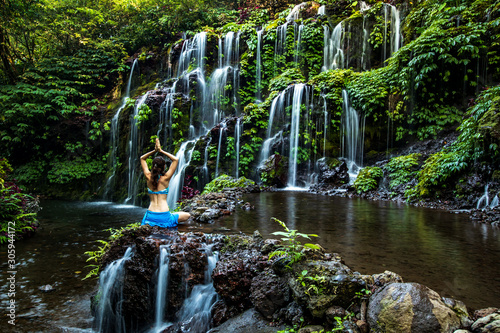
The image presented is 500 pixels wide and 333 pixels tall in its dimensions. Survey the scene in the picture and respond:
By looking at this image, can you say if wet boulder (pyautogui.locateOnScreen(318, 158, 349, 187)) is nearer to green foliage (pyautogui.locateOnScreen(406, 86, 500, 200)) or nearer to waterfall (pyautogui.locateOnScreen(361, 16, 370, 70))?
green foliage (pyautogui.locateOnScreen(406, 86, 500, 200))

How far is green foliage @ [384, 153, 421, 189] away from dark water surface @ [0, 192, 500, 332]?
7.37 feet

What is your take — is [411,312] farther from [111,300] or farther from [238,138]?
[238,138]

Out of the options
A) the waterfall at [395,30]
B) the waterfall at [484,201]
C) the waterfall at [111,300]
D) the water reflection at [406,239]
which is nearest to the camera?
the water reflection at [406,239]

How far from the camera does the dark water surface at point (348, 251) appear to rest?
10.5ft

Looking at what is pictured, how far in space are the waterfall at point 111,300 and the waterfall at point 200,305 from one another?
0.79m

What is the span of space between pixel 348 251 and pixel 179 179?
31.7ft

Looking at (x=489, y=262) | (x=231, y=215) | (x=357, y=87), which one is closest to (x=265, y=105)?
(x=357, y=87)

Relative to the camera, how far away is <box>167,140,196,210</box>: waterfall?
11.5m

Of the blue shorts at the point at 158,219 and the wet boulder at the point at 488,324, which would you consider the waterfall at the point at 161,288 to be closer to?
the blue shorts at the point at 158,219

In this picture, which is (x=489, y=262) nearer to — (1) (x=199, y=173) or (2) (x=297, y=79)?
(1) (x=199, y=173)

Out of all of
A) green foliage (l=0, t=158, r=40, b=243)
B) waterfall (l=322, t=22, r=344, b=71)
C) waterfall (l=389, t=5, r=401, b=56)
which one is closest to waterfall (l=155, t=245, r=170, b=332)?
green foliage (l=0, t=158, r=40, b=243)

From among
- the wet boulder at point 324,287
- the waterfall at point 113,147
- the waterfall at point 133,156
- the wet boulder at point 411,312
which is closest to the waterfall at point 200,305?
the wet boulder at point 324,287

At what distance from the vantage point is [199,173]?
12742 mm

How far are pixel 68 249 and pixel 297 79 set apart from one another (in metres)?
14.3
